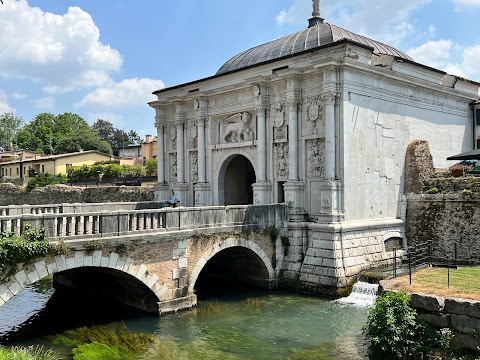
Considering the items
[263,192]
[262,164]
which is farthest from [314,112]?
[263,192]

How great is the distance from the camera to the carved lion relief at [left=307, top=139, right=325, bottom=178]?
66.5ft

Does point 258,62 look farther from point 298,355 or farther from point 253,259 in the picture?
point 298,355

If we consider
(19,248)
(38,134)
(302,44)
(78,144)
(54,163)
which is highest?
(38,134)

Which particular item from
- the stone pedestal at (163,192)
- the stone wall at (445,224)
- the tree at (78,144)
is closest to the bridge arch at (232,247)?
the stone wall at (445,224)

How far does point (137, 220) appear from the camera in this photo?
16.1 meters

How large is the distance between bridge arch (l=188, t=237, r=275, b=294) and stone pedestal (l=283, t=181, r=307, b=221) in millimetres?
2164

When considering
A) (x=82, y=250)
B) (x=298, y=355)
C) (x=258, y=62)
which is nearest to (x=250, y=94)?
(x=258, y=62)

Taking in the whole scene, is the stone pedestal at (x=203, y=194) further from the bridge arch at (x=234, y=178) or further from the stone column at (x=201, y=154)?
the bridge arch at (x=234, y=178)

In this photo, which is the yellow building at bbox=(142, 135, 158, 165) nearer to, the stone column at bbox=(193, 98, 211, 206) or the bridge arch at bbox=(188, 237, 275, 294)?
the stone column at bbox=(193, 98, 211, 206)

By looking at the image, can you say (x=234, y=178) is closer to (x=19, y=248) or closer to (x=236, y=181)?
(x=236, y=181)

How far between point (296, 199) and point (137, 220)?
7.53 m

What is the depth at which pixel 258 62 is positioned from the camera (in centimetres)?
2550

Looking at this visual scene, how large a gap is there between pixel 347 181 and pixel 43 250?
39.4 ft

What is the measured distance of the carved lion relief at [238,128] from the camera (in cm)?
2311
